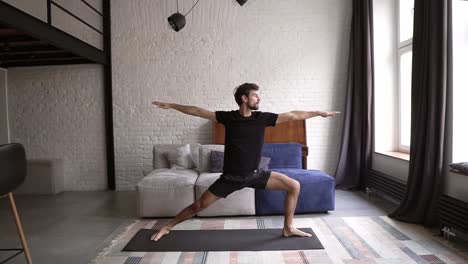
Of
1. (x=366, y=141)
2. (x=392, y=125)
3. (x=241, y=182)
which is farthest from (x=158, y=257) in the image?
(x=392, y=125)

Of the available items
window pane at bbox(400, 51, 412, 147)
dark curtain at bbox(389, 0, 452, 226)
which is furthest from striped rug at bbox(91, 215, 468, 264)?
window pane at bbox(400, 51, 412, 147)

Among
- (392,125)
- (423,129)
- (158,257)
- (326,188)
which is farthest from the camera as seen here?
(392,125)

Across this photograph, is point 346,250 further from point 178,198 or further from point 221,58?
point 221,58

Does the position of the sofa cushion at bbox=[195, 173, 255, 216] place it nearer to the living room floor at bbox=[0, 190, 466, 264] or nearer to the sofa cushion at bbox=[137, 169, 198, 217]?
the sofa cushion at bbox=[137, 169, 198, 217]

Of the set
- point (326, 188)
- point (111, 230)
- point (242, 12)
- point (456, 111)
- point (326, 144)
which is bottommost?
point (111, 230)

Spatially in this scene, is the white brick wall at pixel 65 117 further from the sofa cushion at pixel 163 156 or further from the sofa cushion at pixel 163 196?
the sofa cushion at pixel 163 196

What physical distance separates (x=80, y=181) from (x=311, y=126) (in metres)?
4.25

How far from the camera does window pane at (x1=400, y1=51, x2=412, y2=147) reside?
5719 millimetres

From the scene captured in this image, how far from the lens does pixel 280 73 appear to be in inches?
257

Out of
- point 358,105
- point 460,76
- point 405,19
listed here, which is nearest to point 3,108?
point 358,105

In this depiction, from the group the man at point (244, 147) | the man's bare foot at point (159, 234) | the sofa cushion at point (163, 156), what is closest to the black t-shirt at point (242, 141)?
the man at point (244, 147)

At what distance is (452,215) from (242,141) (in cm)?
215

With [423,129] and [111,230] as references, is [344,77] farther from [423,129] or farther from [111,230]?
[111,230]

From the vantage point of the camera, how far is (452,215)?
3.61 metres
